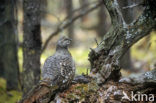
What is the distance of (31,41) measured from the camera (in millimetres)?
6164

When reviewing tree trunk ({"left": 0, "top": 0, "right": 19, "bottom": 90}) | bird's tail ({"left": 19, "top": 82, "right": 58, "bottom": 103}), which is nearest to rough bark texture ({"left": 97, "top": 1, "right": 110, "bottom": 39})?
tree trunk ({"left": 0, "top": 0, "right": 19, "bottom": 90})

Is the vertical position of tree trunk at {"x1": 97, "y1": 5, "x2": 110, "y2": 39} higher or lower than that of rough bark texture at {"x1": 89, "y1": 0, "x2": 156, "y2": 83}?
higher

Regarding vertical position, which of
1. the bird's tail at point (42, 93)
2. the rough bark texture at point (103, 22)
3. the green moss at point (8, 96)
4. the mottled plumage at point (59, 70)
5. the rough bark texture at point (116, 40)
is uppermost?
the rough bark texture at point (103, 22)

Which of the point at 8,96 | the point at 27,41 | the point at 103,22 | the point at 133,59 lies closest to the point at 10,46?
the point at 8,96

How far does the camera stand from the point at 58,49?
500 centimetres

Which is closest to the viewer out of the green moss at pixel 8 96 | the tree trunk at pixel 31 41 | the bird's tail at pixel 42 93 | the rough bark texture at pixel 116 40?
the bird's tail at pixel 42 93

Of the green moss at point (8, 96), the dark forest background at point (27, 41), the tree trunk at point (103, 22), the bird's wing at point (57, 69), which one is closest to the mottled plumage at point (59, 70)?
the bird's wing at point (57, 69)

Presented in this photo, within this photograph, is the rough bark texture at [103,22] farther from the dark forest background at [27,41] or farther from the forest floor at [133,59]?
the forest floor at [133,59]

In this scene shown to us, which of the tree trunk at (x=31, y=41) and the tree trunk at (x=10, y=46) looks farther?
the tree trunk at (x=10, y=46)

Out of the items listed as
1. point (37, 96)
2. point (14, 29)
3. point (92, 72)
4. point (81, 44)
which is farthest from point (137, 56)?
point (37, 96)

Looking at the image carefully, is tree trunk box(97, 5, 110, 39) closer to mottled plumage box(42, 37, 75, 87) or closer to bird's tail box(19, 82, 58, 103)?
mottled plumage box(42, 37, 75, 87)

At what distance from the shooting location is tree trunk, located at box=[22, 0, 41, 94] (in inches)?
236

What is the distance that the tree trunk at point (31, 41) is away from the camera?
6000mm

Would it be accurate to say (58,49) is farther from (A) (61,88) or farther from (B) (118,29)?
(B) (118,29)
